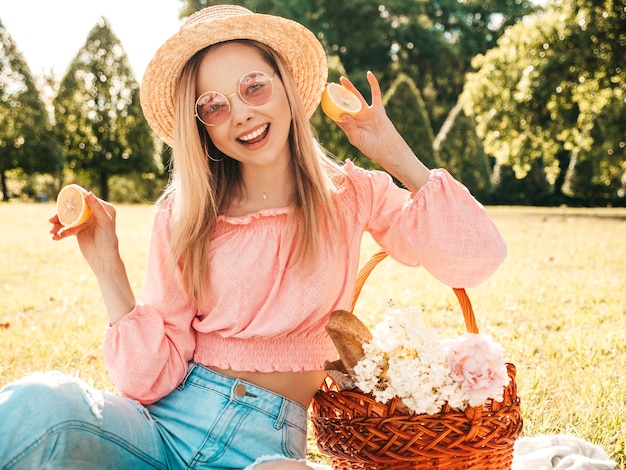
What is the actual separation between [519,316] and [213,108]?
3548 mm

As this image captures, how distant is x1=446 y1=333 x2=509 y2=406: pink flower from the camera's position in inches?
75.4

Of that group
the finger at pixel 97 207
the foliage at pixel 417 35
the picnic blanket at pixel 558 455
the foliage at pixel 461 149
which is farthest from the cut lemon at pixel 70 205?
the foliage at pixel 417 35

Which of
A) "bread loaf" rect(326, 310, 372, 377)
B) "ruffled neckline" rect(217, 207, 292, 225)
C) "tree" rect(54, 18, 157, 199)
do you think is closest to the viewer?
"bread loaf" rect(326, 310, 372, 377)

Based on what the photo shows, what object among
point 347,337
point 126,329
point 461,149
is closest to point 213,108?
point 126,329

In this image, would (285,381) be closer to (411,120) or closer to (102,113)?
(411,120)

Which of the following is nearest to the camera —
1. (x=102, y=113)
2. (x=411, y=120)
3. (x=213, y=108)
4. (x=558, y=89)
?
(x=213, y=108)

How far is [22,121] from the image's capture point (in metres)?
22.1

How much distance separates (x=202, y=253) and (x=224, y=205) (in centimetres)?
27

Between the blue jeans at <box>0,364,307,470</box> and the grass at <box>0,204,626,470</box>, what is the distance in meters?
0.59

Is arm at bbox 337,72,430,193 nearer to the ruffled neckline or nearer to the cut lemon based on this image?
the ruffled neckline

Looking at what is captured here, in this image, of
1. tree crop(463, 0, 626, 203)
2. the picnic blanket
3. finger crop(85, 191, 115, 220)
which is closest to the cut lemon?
finger crop(85, 191, 115, 220)

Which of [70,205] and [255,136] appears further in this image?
[255,136]

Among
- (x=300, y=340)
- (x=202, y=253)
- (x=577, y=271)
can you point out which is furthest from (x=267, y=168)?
(x=577, y=271)

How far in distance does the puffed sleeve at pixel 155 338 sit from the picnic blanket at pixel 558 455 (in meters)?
0.68
